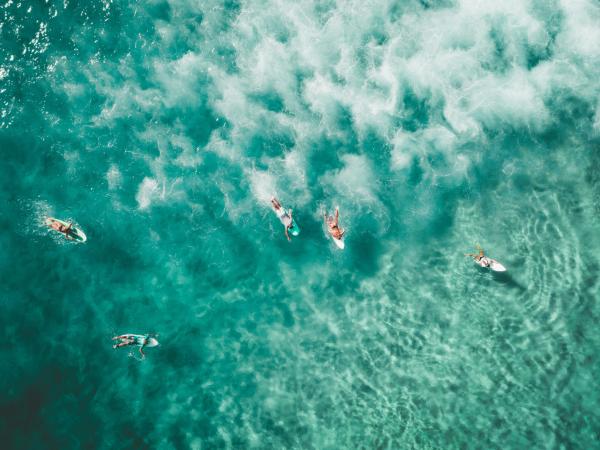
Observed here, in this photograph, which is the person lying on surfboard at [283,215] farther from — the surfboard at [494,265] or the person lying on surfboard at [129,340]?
the surfboard at [494,265]

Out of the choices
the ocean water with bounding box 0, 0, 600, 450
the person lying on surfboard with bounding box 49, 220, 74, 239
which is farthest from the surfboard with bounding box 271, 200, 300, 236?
the person lying on surfboard with bounding box 49, 220, 74, 239

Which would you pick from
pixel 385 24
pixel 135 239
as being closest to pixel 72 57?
pixel 135 239

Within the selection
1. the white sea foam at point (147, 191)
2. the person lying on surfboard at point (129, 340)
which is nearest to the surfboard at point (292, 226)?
the white sea foam at point (147, 191)

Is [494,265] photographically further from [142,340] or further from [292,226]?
[142,340]

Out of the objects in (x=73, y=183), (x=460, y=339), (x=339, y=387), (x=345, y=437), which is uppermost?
(x=73, y=183)

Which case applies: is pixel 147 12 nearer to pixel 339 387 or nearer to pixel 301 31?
pixel 301 31

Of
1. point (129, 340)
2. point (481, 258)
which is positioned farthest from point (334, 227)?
point (129, 340)

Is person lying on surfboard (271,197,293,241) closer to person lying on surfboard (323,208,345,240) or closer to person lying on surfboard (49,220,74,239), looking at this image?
person lying on surfboard (323,208,345,240)
